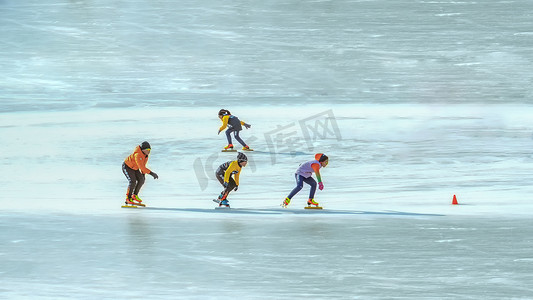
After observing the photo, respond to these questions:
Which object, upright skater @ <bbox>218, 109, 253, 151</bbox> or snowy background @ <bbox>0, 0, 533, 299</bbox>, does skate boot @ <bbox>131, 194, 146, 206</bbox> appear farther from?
upright skater @ <bbox>218, 109, 253, 151</bbox>

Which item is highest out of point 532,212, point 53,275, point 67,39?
point 67,39

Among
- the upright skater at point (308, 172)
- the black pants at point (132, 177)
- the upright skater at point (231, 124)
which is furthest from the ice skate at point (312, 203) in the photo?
the upright skater at point (231, 124)

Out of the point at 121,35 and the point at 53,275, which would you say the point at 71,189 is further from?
the point at 121,35

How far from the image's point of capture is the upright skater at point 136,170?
13789 millimetres

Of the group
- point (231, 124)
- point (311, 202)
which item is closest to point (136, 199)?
point (311, 202)

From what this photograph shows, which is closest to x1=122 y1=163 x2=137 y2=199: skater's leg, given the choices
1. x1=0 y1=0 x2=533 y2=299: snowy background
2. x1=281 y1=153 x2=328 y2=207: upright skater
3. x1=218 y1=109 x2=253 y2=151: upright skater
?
x1=0 y1=0 x2=533 y2=299: snowy background

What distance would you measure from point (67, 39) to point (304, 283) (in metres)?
31.5

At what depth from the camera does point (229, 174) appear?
44.8 feet

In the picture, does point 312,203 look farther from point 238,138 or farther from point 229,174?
point 238,138

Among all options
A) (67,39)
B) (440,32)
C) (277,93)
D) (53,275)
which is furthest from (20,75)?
(53,275)

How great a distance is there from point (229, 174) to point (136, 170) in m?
1.55

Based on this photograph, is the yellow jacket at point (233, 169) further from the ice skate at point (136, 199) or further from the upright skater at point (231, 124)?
the upright skater at point (231, 124)

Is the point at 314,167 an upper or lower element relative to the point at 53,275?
upper

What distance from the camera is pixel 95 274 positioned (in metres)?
9.57
